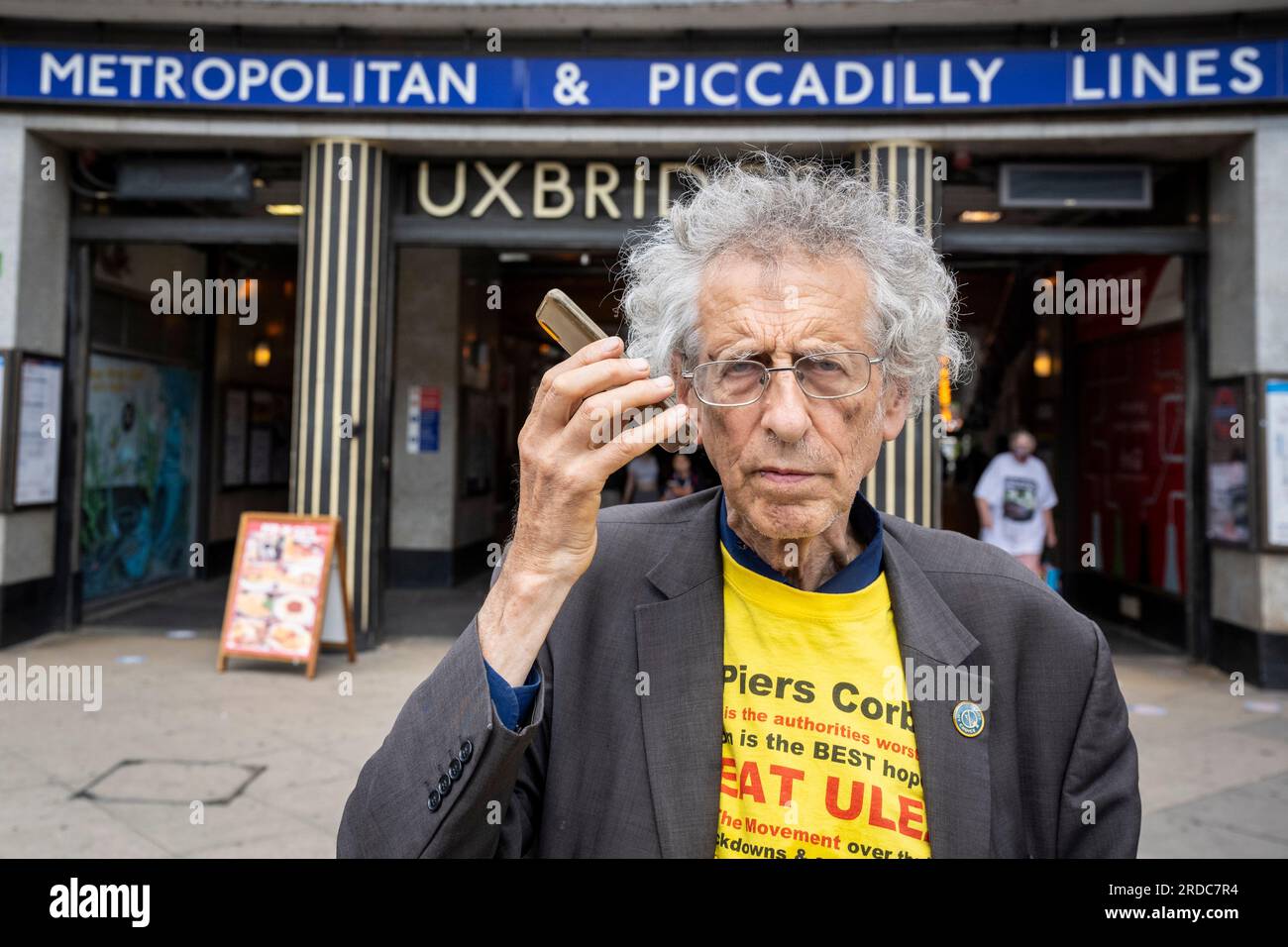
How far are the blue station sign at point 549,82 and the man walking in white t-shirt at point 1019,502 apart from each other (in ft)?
9.32

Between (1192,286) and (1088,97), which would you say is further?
(1192,286)

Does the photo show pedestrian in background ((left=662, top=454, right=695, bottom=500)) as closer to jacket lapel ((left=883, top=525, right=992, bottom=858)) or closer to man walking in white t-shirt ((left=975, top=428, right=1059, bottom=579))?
man walking in white t-shirt ((left=975, top=428, right=1059, bottom=579))

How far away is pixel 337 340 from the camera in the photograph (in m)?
6.95

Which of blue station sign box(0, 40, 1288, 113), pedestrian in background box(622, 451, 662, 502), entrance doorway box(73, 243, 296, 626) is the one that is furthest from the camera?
pedestrian in background box(622, 451, 662, 502)

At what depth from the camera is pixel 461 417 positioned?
34.0 feet

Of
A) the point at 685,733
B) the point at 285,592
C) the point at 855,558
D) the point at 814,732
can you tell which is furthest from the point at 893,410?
the point at 285,592

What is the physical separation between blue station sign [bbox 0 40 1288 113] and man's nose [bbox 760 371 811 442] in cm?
597

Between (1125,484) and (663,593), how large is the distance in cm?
836

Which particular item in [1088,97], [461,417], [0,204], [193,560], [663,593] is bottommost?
[193,560]

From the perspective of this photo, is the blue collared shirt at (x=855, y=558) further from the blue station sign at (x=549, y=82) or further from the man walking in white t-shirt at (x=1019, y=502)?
the man walking in white t-shirt at (x=1019, y=502)

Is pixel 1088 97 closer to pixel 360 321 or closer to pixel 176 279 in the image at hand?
pixel 360 321

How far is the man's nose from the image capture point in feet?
4.39

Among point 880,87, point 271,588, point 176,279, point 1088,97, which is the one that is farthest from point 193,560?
point 1088,97

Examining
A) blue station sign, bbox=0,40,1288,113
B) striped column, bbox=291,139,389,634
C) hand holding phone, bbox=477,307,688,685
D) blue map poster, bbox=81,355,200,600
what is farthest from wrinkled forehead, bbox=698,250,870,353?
blue map poster, bbox=81,355,200,600
